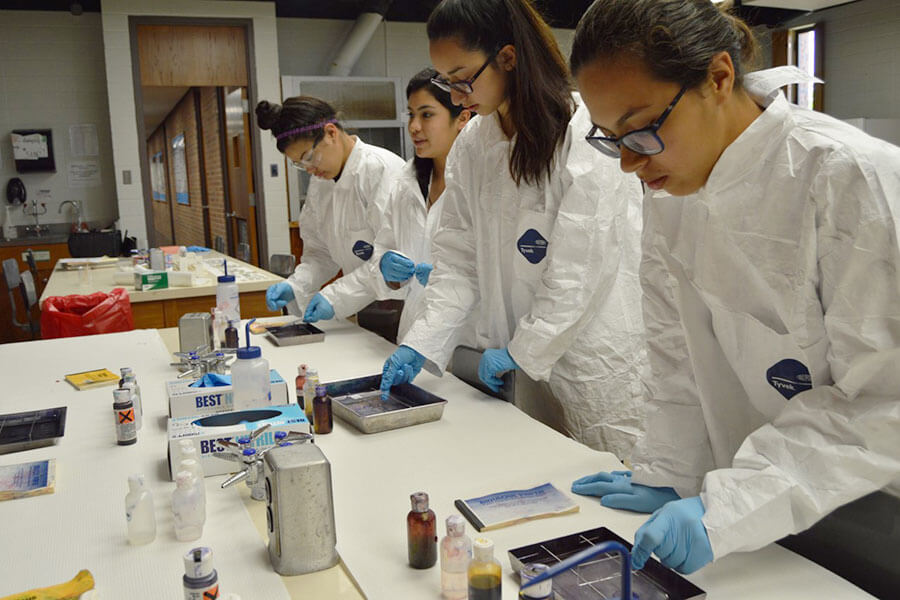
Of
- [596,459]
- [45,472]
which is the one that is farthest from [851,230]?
[45,472]

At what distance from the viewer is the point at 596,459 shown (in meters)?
1.51

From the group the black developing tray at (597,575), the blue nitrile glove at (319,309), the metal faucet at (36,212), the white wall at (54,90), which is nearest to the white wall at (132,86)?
the white wall at (54,90)

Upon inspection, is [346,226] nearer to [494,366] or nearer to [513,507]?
[494,366]

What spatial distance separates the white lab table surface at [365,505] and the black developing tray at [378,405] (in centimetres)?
2

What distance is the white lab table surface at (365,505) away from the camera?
1098mm

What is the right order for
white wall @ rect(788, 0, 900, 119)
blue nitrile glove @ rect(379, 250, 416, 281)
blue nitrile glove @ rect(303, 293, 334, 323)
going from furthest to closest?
white wall @ rect(788, 0, 900, 119) → blue nitrile glove @ rect(303, 293, 334, 323) → blue nitrile glove @ rect(379, 250, 416, 281)

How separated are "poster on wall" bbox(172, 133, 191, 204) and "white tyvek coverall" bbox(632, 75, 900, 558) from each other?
447 inches

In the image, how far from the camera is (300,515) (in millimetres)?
1137

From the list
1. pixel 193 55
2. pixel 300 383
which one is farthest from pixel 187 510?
pixel 193 55

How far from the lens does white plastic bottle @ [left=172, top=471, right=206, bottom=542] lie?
1232mm

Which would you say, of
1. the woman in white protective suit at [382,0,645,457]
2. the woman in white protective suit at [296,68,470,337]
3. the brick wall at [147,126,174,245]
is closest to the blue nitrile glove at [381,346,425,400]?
the woman in white protective suit at [382,0,645,457]

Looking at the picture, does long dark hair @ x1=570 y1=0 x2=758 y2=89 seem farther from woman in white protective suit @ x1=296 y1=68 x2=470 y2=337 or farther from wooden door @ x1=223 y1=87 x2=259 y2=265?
wooden door @ x1=223 y1=87 x2=259 y2=265

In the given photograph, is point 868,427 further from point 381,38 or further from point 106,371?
point 381,38

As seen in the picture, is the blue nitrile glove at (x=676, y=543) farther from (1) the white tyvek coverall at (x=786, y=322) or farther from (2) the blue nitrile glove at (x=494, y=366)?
(2) the blue nitrile glove at (x=494, y=366)
